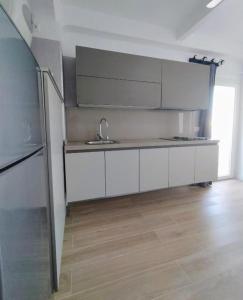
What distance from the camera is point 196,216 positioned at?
2135mm

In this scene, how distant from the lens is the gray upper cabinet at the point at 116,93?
226cm

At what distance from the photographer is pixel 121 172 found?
2.30 meters

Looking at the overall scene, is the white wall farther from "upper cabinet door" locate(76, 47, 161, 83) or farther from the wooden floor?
the wooden floor

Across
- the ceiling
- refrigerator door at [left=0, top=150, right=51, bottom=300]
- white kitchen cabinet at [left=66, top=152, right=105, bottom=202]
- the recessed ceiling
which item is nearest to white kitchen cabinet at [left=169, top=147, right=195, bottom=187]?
white kitchen cabinet at [left=66, top=152, right=105, bottom=202]

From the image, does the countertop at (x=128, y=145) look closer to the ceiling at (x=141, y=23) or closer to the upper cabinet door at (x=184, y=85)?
the upper cabinet door at (x=184, y=85)

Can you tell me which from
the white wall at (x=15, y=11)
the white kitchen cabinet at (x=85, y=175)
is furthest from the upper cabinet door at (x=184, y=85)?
the white wall at (x=15, y=11)

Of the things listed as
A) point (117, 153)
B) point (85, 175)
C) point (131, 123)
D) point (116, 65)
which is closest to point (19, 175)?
point (85, 175)

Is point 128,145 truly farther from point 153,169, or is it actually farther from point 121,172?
point 153,169

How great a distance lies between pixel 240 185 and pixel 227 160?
0.64m

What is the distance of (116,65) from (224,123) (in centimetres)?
266

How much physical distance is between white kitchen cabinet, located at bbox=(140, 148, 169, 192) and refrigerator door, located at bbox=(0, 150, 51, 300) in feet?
5.54

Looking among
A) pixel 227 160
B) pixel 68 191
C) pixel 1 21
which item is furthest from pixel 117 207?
pixel 227 160

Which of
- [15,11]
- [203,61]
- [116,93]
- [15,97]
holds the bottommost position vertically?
[15,97]

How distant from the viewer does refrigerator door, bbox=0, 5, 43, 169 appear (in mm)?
475
